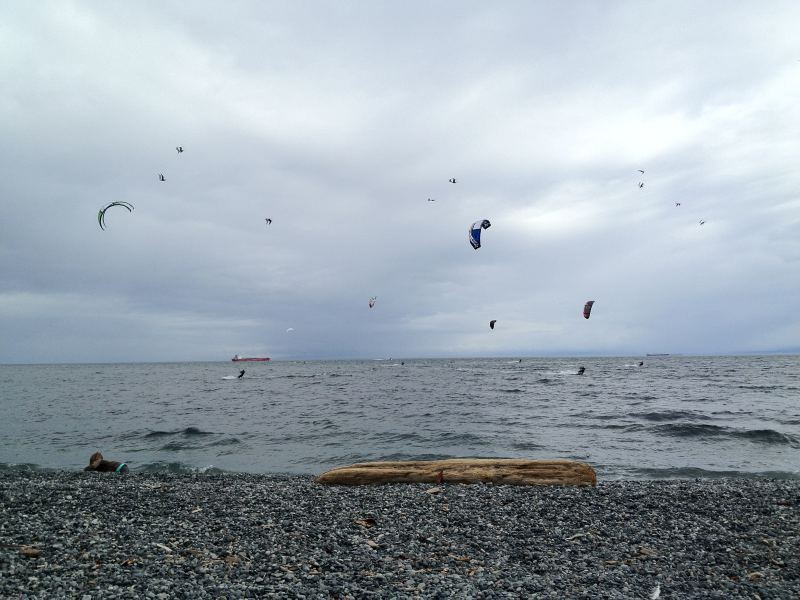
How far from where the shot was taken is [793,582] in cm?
699

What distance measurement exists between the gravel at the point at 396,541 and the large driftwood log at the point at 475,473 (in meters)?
0.66

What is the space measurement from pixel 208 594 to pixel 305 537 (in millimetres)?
2505

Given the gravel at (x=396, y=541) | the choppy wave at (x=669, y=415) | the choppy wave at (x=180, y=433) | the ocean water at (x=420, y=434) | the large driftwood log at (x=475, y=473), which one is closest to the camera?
the gravel at (x=396, y=541)

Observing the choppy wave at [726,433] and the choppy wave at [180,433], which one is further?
the choppy wave at [180,433]

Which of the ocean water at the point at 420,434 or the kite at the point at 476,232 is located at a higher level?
the kite at the point at 476,232

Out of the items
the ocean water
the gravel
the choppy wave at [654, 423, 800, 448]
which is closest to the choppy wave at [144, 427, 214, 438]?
the ocean water

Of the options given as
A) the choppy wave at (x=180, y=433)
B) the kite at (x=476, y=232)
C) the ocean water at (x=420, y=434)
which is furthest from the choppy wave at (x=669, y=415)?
the choppy wave at (x=180, y=433)

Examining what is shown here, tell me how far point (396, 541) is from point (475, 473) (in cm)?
505

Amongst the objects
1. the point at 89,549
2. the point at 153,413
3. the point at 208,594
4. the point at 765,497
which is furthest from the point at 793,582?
the point at 153,413

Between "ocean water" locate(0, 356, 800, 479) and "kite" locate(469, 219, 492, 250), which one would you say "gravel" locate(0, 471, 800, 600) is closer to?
"ocean water" locate(0, 356, 800, 479)

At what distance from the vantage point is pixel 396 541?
8438 mm

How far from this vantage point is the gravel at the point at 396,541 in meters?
6.60

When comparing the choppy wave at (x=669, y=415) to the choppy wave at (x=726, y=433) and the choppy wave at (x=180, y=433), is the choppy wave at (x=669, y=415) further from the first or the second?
the choppy wave at (x=180, y=433)

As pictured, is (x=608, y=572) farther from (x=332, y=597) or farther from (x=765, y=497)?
(x=765, y=497)
